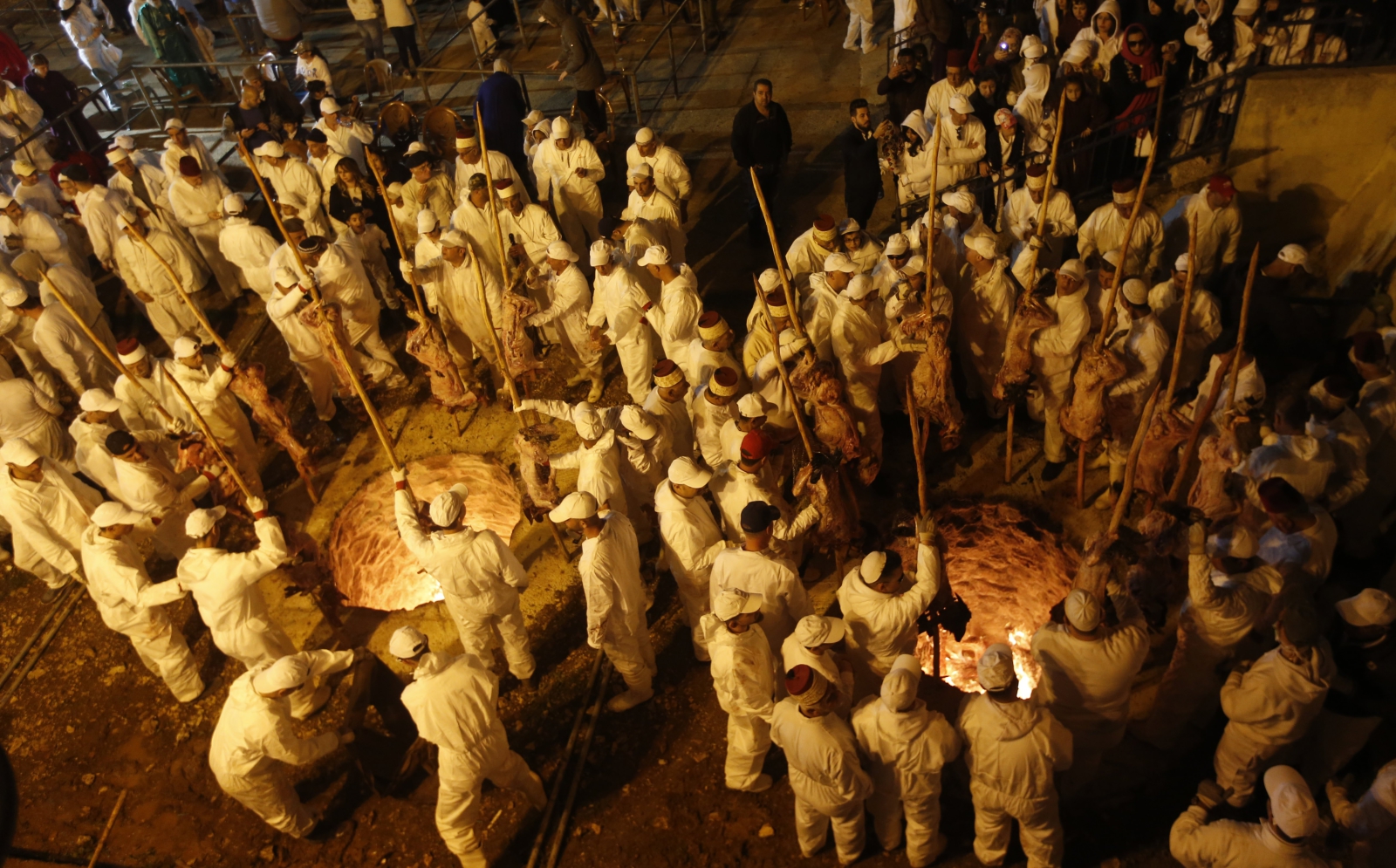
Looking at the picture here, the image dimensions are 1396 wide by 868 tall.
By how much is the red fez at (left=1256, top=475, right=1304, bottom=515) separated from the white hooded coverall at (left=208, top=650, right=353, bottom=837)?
6.30 metres

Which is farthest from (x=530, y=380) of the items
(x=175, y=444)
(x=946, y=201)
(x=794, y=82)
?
(x=794, y=82)

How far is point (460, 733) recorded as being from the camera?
19.9 feet

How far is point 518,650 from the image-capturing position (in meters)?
7.73

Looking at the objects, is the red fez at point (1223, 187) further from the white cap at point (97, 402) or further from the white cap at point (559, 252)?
the white cap at point (97, 402)

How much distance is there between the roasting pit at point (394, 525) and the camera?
9.48 metres

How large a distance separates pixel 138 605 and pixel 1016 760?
6.68 m

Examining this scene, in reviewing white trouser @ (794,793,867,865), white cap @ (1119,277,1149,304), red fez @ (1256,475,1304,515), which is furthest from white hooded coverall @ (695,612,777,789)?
white cap @ (1119,277,1149,304)

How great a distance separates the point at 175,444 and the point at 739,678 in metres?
6.51

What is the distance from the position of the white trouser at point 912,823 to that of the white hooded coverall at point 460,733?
254 cm

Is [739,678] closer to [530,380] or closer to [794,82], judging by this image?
[530,380]

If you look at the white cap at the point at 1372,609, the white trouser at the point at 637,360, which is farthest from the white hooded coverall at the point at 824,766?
the white trouser at the point at 637,360

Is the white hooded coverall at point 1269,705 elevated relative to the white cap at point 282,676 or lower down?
lower down

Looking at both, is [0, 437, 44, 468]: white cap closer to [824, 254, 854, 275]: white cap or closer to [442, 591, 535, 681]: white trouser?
[442, 591, 535, 681]: white trouser

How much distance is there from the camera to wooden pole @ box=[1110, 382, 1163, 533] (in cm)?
626
